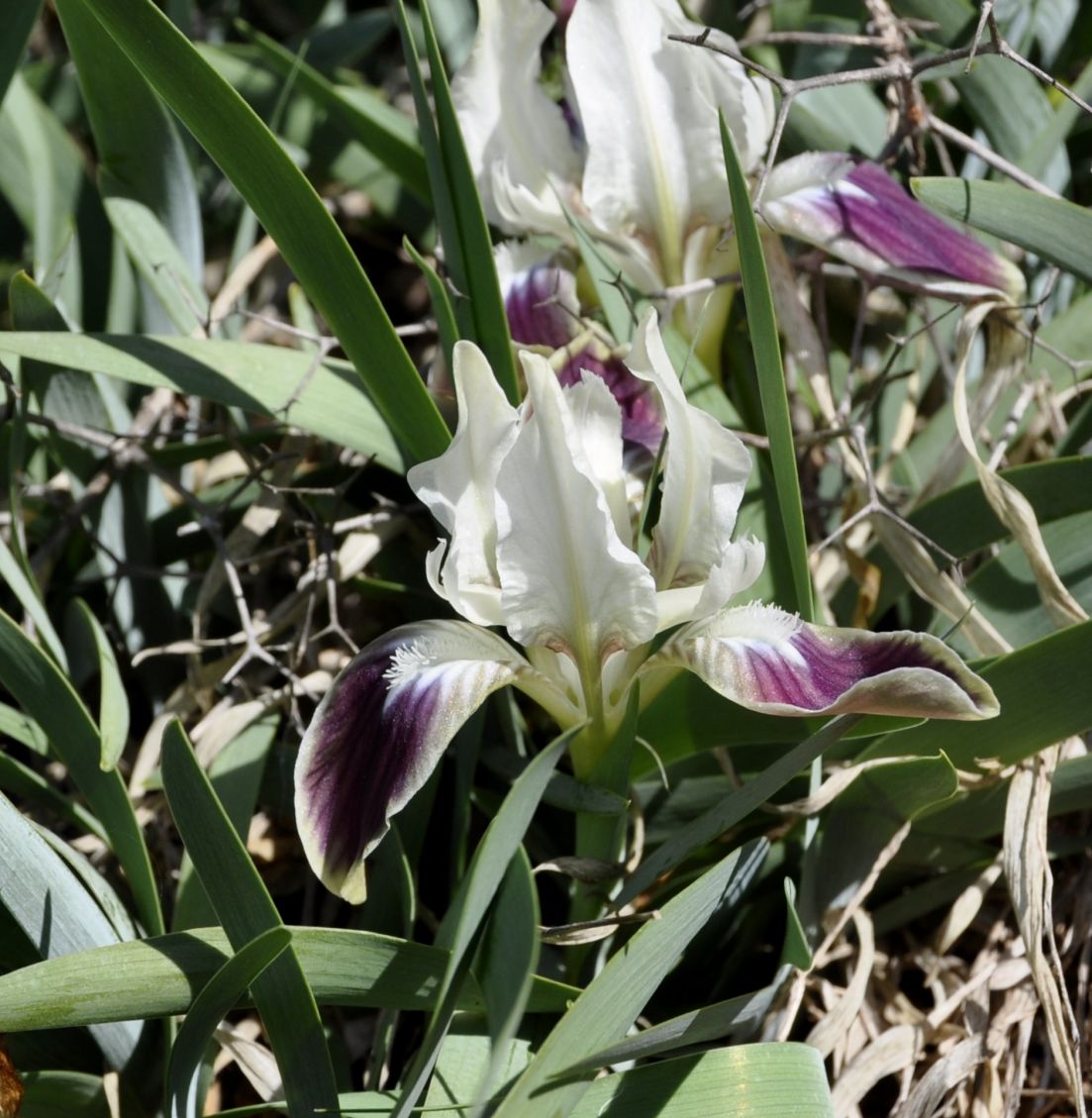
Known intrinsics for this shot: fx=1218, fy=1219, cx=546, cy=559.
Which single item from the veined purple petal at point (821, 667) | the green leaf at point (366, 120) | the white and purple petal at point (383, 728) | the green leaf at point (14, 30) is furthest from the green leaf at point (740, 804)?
the green leaf at point (14, 30)

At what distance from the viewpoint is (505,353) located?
0.97 metres

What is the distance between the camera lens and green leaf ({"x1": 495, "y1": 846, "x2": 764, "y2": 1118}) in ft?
2.24

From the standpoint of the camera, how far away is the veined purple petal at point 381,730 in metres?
0.74

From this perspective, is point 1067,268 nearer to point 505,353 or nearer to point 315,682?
point 505,353

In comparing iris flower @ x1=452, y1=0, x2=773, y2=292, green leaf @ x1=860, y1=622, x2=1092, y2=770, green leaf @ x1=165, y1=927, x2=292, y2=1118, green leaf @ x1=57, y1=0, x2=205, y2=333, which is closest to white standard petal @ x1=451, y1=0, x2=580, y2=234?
iris flower @ x1=452, y1=0, x2=773, y2=292

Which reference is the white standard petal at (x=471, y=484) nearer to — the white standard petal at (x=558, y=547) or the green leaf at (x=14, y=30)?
the white standard petal at (x=558, y=547)

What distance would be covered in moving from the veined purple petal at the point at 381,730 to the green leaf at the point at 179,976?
0.17 ft

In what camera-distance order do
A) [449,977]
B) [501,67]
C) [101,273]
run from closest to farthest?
[449,977]
[501,67]
[101,273]

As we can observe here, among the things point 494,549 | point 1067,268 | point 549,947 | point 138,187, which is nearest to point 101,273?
point 138,187

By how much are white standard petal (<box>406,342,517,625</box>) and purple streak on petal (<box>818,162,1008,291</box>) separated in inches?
16.9

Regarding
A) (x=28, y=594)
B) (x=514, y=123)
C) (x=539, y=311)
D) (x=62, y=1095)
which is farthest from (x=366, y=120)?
(x=62, y=1095)

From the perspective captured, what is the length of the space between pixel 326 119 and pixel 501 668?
0.88 m

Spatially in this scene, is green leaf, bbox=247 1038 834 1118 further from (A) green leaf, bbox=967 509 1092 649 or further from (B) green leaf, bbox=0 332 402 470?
(B) green leaf, bbox=0 332 402 470

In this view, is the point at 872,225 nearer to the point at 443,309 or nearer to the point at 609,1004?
the point at 443,309
